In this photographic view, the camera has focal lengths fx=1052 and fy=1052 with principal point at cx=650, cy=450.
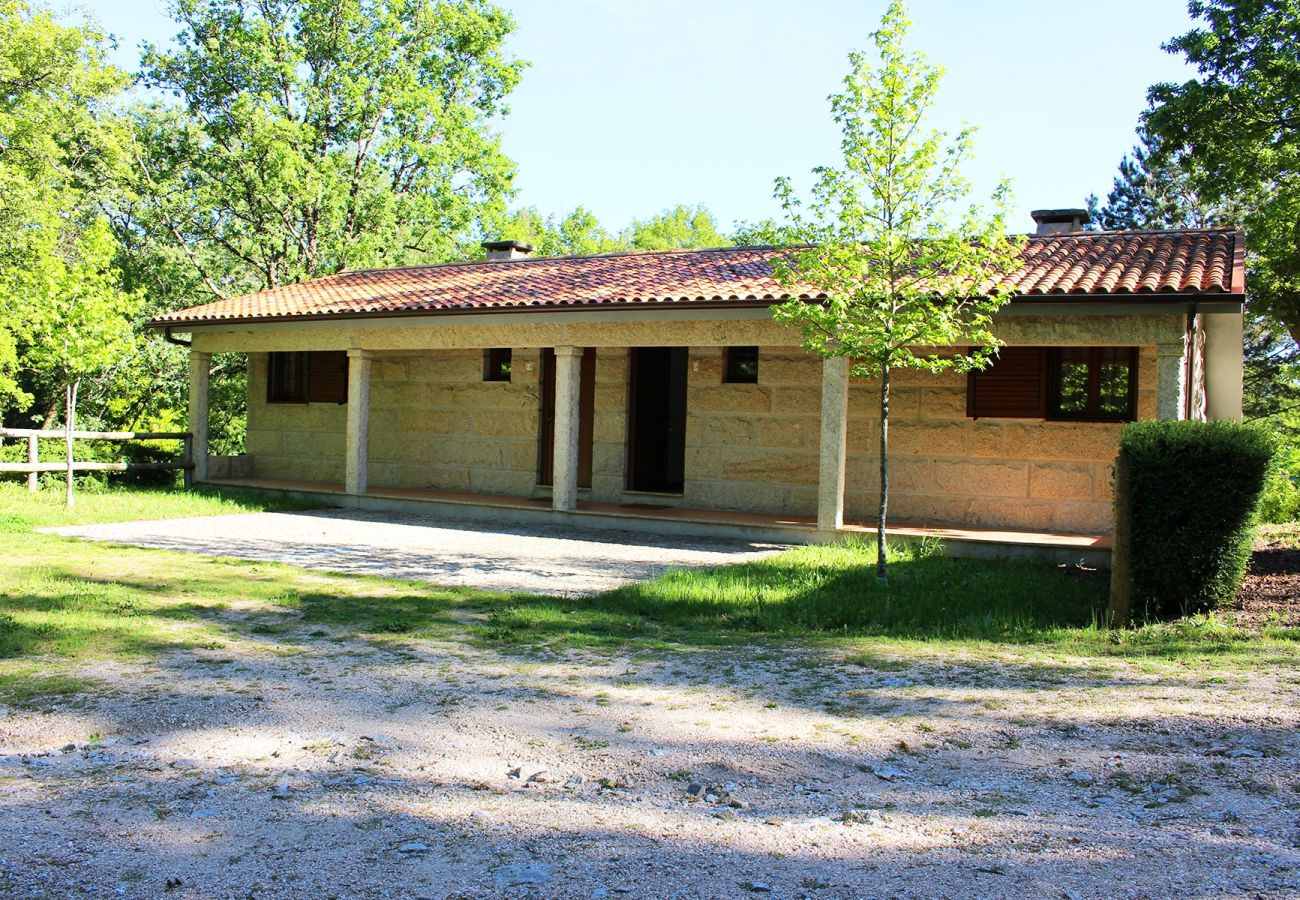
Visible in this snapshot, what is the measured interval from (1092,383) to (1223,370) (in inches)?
149

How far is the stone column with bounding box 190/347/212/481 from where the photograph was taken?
17.3 m

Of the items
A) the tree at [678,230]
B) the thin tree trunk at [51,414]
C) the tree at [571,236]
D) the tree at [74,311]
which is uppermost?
the tree at [678,230]

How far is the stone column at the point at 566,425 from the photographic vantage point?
13.8 m

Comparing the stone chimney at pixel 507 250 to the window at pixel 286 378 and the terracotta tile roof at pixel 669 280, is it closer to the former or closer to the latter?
the terracotta tile roof at pixel 669 280

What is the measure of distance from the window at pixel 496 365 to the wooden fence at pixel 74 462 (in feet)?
17.5

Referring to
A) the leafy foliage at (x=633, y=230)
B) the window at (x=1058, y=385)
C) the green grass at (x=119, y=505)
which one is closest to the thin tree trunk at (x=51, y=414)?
the green grass at (x=119, y=505)

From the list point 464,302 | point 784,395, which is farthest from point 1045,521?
→ point 464,302

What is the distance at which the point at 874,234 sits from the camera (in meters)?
9.42

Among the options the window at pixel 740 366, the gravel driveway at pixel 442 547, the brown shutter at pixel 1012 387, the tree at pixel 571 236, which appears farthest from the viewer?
the tree at pixel 571 236

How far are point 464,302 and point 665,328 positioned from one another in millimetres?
3106

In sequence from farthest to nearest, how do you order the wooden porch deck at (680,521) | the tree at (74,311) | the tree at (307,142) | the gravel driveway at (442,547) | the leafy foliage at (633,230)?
the leafy foliage at (633,230) < the tree at (307,142) < the tree at (74,311) < the wooden porch deck at (680,521) < the gravel driveway at (442,547)

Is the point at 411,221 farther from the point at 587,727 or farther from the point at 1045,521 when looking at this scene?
the point at 587,727

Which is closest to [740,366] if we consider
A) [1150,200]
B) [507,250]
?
[507,250]

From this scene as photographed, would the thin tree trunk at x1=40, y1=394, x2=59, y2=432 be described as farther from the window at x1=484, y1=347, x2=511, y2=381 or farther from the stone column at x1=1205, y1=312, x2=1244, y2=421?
the stone column at x1=1205, y1=312, x2=1244, y2=421
